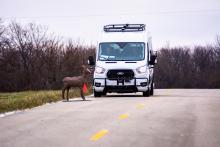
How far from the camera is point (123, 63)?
29984mm

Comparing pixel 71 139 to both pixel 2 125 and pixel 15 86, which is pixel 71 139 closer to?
pixel 2 125

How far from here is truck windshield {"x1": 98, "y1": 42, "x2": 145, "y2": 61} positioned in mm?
30266

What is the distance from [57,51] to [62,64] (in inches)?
87.7

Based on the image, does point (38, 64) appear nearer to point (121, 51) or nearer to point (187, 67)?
point (121, 51)

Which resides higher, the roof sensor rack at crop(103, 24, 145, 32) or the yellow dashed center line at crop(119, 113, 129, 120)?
the roof sensor rack at crop(103, 24, 145, 32)

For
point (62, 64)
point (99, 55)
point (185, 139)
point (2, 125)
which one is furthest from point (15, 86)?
point (185, 139)

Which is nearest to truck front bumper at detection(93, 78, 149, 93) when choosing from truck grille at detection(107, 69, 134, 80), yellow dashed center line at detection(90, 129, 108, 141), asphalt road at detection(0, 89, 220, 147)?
truck grille at detection(107, 69, 134, 80)

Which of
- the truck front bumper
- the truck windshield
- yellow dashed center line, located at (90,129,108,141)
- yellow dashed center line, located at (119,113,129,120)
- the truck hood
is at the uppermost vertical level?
the truck windshield

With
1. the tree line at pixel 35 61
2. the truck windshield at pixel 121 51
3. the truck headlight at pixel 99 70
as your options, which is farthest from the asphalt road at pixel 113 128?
the tree line at pixel 35 61

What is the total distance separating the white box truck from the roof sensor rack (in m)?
0.20

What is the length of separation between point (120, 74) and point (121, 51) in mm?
1319

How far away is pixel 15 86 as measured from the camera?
177 ft

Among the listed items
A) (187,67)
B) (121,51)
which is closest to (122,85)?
(121,51)

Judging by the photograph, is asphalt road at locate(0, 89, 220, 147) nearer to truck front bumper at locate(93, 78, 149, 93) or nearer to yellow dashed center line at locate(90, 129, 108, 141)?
yellow dashed center line at locate(90, 129, 108, 141)
